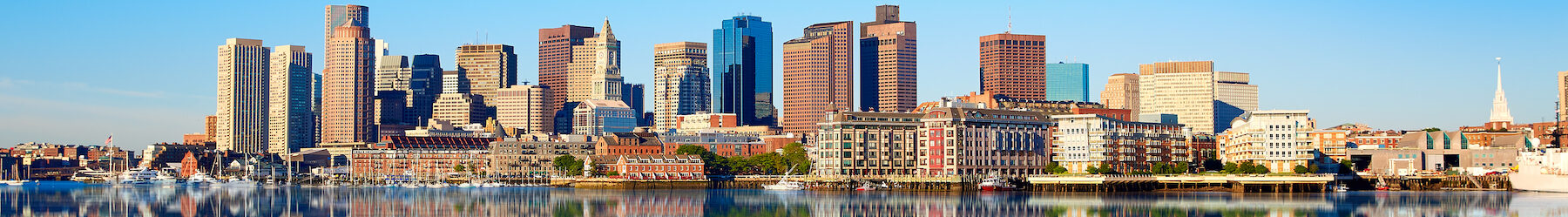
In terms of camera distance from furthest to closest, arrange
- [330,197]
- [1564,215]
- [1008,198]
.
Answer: [330,197], [1008,198], [1564,215]

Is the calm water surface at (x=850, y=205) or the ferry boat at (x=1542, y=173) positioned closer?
the calm water surface at (x=850, y=205)

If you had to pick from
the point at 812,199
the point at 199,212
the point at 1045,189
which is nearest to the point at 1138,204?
the point at 812,199

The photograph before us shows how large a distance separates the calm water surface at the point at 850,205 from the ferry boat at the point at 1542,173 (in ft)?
8.24

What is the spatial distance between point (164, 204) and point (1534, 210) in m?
110

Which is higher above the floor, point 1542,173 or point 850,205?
point 1542,173

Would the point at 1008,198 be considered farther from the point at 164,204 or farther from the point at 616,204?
the point at 164,204

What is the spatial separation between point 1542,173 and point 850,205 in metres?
66.6

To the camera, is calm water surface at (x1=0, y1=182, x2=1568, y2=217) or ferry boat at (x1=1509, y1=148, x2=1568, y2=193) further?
ferry boat at (x1=1509, y1=148, x2=1568, y2=193)

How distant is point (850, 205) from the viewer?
15938 centimetres

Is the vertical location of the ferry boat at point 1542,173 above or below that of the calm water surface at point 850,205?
above

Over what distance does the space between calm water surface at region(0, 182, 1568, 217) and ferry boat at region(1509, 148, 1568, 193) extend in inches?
98.8

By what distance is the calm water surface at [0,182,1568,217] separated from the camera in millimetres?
143375

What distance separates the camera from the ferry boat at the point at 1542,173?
17788 cm

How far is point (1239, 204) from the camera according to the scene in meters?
154
